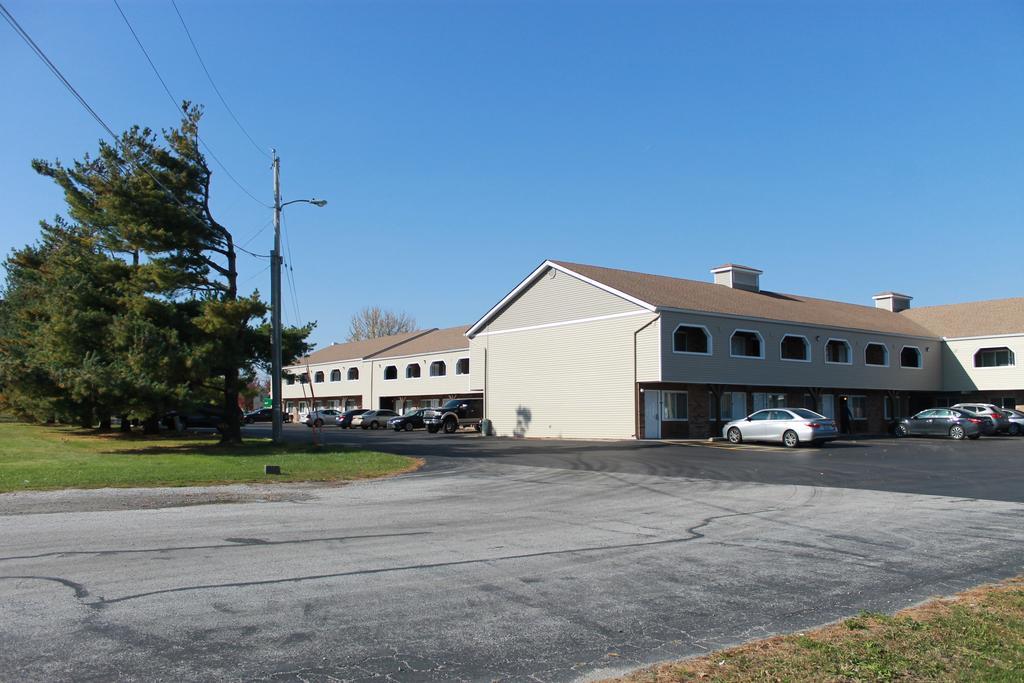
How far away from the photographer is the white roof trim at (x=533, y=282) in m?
34.5

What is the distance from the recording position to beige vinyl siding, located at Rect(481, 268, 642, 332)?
36000 mm

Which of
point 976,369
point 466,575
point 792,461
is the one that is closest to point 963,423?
point 976,369

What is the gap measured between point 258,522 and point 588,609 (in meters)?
6.24

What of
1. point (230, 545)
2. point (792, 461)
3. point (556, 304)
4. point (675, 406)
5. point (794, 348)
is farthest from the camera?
point (794, 348)

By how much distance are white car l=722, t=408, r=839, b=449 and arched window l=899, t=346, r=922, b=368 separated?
62.0 ft

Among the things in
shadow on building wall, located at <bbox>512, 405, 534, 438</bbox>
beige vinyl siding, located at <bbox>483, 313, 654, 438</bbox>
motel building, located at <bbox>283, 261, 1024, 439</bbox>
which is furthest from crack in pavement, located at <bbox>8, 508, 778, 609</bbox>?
shadow on building wall, located at <bbox>512, 405, 534, 438</bbox>

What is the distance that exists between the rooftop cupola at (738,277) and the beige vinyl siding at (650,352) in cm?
1389

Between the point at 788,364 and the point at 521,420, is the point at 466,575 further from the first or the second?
the point at 788,364

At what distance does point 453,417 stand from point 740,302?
17064 millimetres

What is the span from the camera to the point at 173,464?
2047 cm

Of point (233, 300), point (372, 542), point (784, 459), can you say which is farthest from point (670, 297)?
point (372, 542)

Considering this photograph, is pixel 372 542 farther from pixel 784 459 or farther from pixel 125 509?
pixel 784 459

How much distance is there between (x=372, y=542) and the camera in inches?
374

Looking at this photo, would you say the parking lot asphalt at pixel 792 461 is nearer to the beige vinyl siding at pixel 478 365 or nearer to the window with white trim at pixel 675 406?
the window with white trim at pixel 675 406
